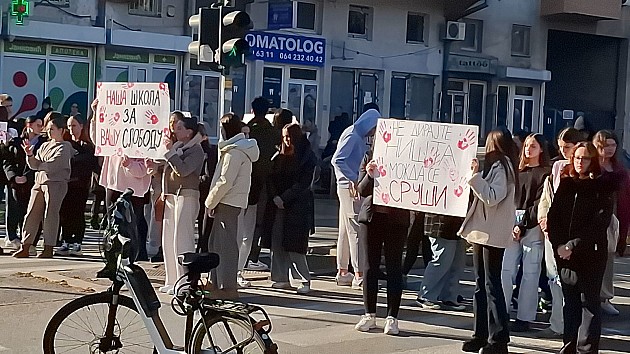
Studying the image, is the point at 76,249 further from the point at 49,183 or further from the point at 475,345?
the point at 475,345

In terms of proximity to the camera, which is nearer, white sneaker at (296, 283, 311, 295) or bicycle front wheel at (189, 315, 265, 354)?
bicycle front wheel at (189, 315, 265, 354)

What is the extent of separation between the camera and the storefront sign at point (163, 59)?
27.8 m

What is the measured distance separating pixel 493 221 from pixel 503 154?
22.0 inches

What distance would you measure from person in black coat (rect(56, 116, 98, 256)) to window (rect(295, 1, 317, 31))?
59.2 feet

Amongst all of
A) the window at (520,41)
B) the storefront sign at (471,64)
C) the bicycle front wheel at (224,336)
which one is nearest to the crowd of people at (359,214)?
the bicycle front wheel at (224,336)

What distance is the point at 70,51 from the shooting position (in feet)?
86.1

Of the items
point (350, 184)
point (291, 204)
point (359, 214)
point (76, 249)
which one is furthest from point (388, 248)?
point (76, 249)

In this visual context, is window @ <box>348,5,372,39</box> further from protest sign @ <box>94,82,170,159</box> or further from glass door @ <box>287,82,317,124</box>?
protest sign @ <box>94,82,170,159</box>

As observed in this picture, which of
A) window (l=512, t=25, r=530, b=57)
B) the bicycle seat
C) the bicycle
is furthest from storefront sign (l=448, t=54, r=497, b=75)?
the bicycle seat

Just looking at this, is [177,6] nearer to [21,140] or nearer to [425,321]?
[21,140]

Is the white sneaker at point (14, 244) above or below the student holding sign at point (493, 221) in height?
below

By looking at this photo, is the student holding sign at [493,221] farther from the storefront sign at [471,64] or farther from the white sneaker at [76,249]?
the storefront sign at [471,64]

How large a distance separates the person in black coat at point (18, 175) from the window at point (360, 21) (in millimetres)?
19496

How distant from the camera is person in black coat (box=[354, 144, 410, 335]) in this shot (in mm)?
9008
